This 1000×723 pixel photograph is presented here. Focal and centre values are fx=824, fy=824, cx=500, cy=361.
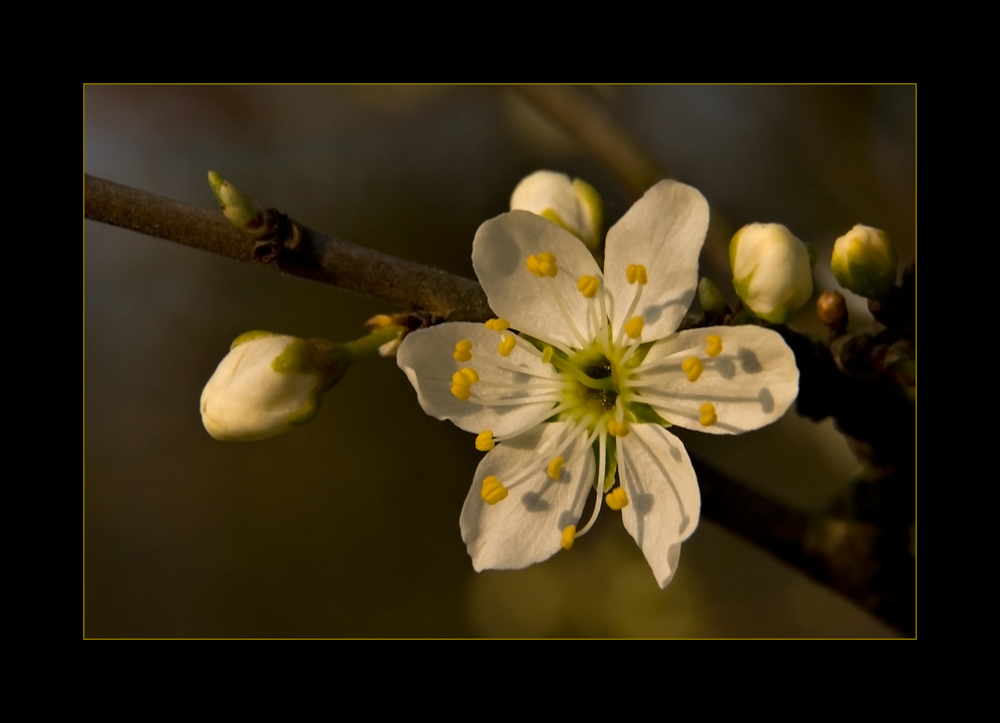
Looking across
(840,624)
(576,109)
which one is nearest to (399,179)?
(576,109)

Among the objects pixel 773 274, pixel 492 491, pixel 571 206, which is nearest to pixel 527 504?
pixel 492 491

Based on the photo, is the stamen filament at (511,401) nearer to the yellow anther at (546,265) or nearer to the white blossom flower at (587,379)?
the white blossom flower at (587,379)

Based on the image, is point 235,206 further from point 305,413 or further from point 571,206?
point 571,206

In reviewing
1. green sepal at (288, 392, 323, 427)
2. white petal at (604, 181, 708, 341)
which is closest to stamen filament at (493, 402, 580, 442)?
white petal at (604, 181, 708, 341)

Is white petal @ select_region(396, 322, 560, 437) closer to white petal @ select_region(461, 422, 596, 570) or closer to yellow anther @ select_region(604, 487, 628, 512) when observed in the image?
white petal @ select_region(461, 422, 596, 570)

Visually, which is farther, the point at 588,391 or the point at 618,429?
the point at 588,391

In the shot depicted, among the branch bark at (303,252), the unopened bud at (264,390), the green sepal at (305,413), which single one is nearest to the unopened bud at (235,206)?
the branch bark at (303,252)
